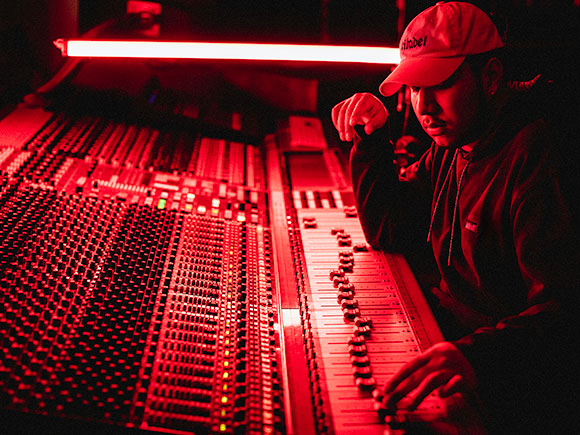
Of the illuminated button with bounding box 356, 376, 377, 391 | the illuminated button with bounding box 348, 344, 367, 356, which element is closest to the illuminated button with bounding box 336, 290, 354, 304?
the illuminated button with bounding box 348, 344, 367, 356

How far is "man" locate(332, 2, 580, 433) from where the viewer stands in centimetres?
120

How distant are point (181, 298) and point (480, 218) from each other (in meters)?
0.91

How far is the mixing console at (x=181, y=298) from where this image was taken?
1.09 m

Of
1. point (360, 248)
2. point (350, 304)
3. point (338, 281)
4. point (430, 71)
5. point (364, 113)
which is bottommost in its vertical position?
point (350, 304)

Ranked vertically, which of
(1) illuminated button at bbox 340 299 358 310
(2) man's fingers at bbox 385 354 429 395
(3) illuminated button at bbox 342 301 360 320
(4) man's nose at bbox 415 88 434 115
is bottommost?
(2) man's fingers at bbox 385 354 429 395

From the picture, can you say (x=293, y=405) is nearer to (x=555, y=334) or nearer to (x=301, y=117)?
(x=555, y=334)

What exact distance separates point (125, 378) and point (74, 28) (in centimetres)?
186

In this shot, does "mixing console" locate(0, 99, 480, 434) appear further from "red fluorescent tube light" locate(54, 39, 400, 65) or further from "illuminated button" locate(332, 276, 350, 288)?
"red fluorescent tube light" locate(54, 39, 400, 65)

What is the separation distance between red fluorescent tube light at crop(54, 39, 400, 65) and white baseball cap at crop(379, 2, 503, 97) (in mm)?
348

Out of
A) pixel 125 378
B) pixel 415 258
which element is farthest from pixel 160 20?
pixel 125 378

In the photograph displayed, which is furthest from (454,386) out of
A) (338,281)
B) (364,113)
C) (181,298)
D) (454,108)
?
(364,113)

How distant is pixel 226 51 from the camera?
5.93 feet

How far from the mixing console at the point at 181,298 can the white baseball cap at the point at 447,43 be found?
0.62m

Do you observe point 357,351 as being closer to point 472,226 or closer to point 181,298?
point 181,298
